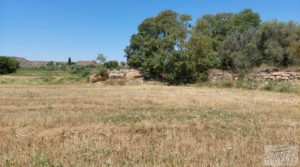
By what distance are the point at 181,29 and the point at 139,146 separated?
91.0ft

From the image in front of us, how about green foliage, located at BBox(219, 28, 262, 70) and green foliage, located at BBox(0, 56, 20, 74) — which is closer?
green foliage, located at BBox(219, 28, 262, 70)

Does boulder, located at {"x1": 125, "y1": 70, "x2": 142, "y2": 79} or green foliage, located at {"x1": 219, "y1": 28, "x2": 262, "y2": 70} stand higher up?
green foliage, located at {"x1": 219, "y1": 28, "x2": 262, "y2": 70}

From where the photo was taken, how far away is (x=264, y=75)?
25.7 m

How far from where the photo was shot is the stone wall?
24311 millimetres

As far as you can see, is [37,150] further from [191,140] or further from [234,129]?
[234,129]

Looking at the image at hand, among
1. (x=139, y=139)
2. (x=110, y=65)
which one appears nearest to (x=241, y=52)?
(x=110, y=65)

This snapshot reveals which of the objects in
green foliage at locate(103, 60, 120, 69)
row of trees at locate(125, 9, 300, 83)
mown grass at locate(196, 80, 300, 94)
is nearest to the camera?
mown grass at locate(196, 80, 300, 94)

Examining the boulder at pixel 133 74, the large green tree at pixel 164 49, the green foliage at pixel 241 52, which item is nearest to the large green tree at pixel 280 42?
the green foliage at pixel 241 52

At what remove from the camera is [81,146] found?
5.12 metres

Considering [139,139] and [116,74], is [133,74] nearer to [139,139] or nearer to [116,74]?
[116,74]

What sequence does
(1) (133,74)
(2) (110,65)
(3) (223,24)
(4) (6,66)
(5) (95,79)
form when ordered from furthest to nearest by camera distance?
(4) (6,66) → (2) (110,65) → (3) (223,24) → (1) (133,74) → (5) (95,79)

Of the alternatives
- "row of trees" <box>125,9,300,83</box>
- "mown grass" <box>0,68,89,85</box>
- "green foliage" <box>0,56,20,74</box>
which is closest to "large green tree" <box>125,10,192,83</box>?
"row of trees" <box>125,9,300,83</box>

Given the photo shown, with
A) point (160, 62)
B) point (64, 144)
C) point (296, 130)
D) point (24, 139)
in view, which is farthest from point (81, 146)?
point (160, 62)

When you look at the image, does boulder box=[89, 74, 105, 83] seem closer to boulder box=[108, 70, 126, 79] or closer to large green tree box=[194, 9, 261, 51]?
boulder box=[108, 70, 126, 79]
